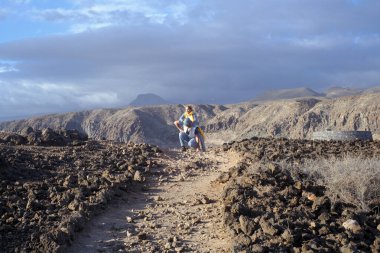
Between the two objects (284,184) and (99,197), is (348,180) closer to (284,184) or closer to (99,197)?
(284,184)

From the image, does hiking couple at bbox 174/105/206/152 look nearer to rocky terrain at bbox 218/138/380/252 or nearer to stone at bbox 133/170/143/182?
rocky terrain at bbox 218/138/380/252

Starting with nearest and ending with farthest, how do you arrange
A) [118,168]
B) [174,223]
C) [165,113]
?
[174,223] → [118,168] → [165,113]

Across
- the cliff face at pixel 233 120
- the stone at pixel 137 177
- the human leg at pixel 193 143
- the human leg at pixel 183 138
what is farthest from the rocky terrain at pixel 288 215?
the cliff face at pixel 233 120

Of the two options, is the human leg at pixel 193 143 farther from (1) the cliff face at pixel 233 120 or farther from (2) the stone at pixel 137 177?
(1) the cliff face at pixel 233 120

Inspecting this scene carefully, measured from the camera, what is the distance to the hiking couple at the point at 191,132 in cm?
1436

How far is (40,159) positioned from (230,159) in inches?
166

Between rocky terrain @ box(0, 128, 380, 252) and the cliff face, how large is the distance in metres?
34.6

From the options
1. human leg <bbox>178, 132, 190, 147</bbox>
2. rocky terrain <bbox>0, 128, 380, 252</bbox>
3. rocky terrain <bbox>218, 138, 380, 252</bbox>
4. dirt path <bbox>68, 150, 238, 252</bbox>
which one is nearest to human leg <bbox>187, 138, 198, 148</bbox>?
human leg <bbox>178, 132, 190, 147</bbox>

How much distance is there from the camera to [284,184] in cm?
884

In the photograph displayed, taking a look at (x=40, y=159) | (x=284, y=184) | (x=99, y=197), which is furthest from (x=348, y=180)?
(x=40, y=159)

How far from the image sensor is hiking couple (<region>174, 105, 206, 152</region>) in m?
14.4

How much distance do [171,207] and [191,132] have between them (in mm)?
6493

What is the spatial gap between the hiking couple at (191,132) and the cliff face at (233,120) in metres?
31.0

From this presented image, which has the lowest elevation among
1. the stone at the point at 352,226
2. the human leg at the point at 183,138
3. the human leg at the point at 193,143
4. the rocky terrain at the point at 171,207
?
the stone at the point at 352,226
